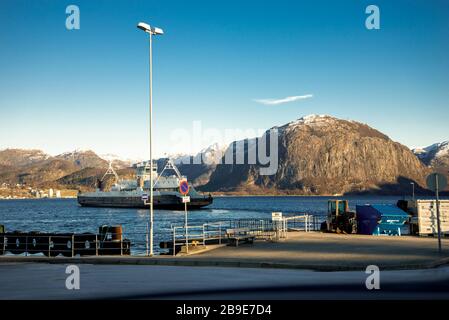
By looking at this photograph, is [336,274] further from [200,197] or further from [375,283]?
[200,197]

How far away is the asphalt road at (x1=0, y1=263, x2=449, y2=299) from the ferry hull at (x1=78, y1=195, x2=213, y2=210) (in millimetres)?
122965

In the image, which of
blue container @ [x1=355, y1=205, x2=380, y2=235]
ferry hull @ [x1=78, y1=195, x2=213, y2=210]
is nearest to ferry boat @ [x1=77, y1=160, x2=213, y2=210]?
ferry hull @ [x1=78, y1=195, x2=213, y2=210]

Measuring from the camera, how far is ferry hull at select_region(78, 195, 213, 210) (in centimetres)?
14225

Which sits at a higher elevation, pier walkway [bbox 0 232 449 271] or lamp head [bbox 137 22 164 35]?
lamp head [bbox 137 22 164 35]

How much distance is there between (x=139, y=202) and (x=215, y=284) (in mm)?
141839

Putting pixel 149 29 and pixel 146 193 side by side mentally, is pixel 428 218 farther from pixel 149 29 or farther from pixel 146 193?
pixel 146 193

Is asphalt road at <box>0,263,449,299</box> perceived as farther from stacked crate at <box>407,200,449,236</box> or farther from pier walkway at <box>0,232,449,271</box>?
stacked crate at <box>407,200,449,236</box>

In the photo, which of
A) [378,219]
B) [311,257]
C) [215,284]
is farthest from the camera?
[378,219]

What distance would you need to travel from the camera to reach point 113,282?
13.9 meters

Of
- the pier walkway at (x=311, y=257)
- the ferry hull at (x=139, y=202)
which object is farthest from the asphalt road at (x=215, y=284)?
the ferry hull at (x=139, y=202)

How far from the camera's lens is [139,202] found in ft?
500

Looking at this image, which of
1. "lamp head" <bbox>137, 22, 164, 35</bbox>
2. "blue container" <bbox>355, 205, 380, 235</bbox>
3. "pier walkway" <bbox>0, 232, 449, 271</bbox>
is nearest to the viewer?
"pier walkway" <bbox>0, 232, 449, 271</bbox>

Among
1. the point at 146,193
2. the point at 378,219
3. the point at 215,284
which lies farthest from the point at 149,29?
the point at 146,193

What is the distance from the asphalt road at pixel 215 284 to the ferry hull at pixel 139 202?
123 m
